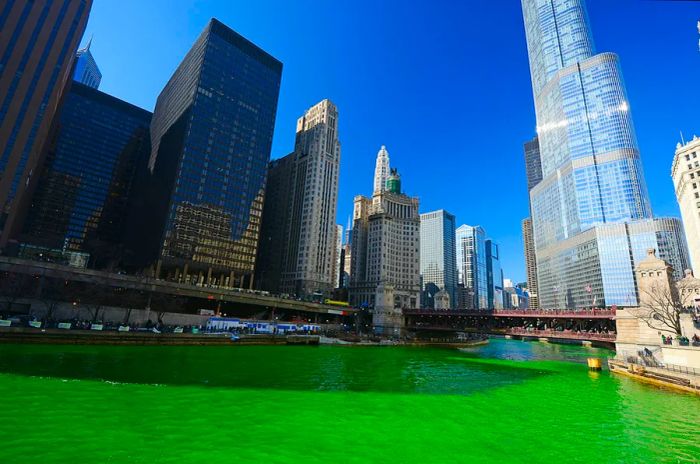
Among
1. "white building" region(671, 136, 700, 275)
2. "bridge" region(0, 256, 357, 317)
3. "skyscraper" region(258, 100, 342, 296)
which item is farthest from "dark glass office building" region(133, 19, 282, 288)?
"white building" region(671, 136, 700, 275)

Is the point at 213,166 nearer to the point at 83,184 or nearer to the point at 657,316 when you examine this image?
the point at 83,184

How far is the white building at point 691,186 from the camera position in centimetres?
9219

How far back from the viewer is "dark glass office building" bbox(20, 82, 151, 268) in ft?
543

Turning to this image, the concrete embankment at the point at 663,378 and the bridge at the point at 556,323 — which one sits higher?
the bridge at the point at 556,323

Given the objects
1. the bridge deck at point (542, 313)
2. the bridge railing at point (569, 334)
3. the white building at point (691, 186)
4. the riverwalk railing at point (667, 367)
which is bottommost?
the riverwalk railing at point (667, 367)

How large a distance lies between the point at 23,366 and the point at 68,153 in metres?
190

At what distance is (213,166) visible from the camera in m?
145

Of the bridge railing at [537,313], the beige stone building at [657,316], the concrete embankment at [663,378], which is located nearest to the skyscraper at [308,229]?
the bridge railing at [537,313]

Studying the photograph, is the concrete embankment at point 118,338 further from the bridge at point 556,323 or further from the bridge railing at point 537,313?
the bridge at point 556,323

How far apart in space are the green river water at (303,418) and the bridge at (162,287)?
150 ft

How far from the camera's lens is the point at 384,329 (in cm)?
13512

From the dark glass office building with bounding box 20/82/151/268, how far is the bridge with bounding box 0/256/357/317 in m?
67.9

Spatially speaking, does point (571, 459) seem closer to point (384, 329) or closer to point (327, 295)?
point (384, 329)

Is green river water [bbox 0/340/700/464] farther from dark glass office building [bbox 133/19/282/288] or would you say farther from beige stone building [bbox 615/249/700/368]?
dark glass office building [bbox 133/19/282/288]
